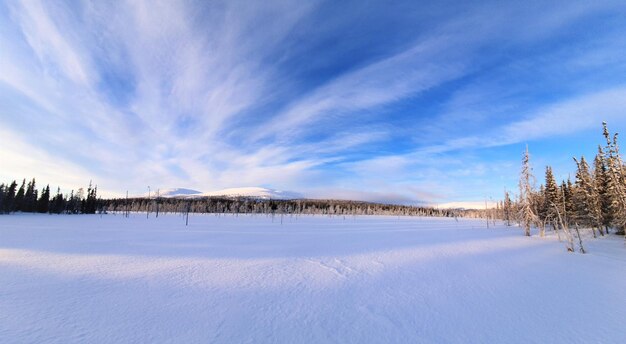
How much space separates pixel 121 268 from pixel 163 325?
574cm

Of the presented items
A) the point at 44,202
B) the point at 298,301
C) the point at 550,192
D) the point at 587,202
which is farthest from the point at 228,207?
the point at 298,301

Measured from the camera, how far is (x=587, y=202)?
33188mm

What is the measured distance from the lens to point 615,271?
12156 mm

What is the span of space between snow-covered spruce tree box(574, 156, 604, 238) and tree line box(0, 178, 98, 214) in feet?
371

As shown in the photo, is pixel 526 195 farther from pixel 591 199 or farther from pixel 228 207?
pixel 228 207

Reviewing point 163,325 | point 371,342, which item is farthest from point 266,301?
point 371,342

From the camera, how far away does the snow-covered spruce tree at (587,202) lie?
31895 millimetres

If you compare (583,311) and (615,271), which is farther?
(615,271)

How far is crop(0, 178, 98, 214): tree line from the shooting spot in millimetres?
74625

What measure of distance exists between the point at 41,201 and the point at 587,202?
4847 inches

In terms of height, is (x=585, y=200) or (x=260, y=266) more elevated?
(x=585, y=200)

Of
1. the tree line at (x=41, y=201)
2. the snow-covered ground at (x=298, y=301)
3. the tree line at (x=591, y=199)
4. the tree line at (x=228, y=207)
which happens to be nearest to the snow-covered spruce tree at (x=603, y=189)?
the tree line at (x=591, y=199)

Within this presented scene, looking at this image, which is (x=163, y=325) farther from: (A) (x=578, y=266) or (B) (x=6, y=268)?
(A) (x=578, y=266)

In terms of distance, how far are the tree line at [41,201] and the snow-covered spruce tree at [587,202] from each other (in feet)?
371
